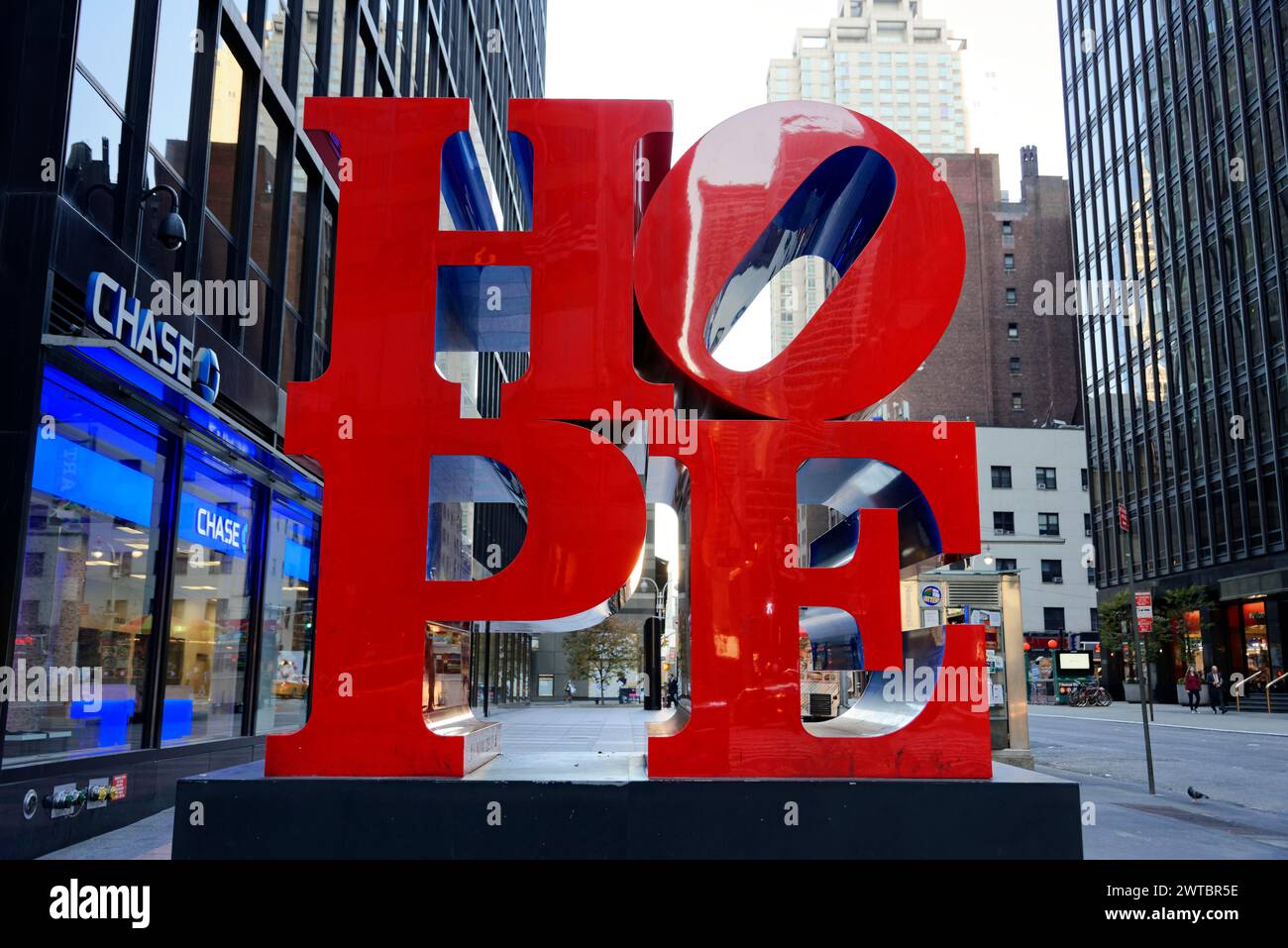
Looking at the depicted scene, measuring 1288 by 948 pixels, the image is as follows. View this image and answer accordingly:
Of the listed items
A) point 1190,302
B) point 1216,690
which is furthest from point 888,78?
point 1216,690

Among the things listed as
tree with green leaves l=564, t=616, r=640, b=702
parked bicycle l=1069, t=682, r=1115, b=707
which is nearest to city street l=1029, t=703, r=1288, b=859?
parked bicycle l=1069, t=682, r=1115, b=707

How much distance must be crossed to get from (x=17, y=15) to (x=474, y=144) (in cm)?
548

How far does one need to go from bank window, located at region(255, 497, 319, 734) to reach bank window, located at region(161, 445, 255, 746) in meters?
0.86

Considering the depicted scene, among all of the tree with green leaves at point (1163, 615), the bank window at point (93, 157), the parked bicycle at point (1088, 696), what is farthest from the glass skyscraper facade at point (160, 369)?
the parked bicycle at point (1088, 696)

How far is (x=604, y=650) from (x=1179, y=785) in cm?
5247

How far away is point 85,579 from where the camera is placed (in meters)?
10.3

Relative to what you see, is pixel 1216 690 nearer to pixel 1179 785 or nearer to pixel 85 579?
pixel 1179 785

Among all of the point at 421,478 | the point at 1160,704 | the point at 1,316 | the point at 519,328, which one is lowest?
the point at 1160,704

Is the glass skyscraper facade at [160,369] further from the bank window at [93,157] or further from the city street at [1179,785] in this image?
the city street at [1179,785]

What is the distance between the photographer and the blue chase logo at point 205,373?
11617mm

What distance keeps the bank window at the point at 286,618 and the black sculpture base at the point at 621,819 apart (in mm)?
10831

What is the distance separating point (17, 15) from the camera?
9.32 m

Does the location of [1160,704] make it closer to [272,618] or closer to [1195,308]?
[1195,308]

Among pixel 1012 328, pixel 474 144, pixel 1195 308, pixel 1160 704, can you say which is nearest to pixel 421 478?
pixel 474 144
